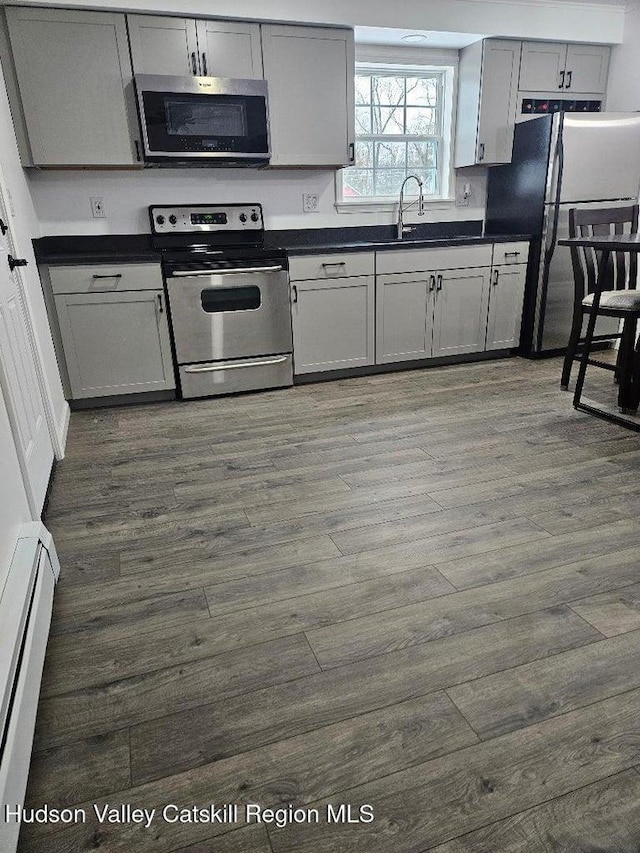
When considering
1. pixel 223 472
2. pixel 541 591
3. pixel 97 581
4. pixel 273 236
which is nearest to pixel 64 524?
pixel 97 581

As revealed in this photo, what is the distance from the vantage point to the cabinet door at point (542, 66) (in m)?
3.80

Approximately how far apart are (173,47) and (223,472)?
2495mm

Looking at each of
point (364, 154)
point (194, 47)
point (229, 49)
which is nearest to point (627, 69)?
point (364, 154)

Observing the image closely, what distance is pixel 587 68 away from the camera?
3975 millimetres

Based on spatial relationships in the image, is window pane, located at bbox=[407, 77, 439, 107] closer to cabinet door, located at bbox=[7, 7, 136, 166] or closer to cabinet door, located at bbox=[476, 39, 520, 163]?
cabinet door, located at bbox=[476, 39, 520, 163]

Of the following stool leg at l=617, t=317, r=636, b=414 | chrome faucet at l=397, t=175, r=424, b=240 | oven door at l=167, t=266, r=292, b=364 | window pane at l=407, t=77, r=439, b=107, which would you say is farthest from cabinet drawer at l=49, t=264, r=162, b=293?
stool leg at l=617, t=317, r=636, b=414

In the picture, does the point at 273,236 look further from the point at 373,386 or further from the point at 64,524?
the point at 64,524

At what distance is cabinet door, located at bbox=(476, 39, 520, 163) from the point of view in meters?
3.74

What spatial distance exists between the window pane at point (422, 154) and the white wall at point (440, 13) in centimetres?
74

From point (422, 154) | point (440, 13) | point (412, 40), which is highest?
point (440, 13)

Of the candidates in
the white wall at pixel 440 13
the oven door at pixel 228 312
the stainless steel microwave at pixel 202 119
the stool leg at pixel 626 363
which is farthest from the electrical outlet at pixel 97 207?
the stool leg at pixel 626 363

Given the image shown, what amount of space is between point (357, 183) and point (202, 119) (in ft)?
→ 4.19

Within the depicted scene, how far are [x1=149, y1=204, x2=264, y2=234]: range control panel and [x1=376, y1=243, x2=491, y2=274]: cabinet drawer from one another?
2.97 ft

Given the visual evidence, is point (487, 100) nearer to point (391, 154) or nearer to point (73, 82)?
point (391, 154)
